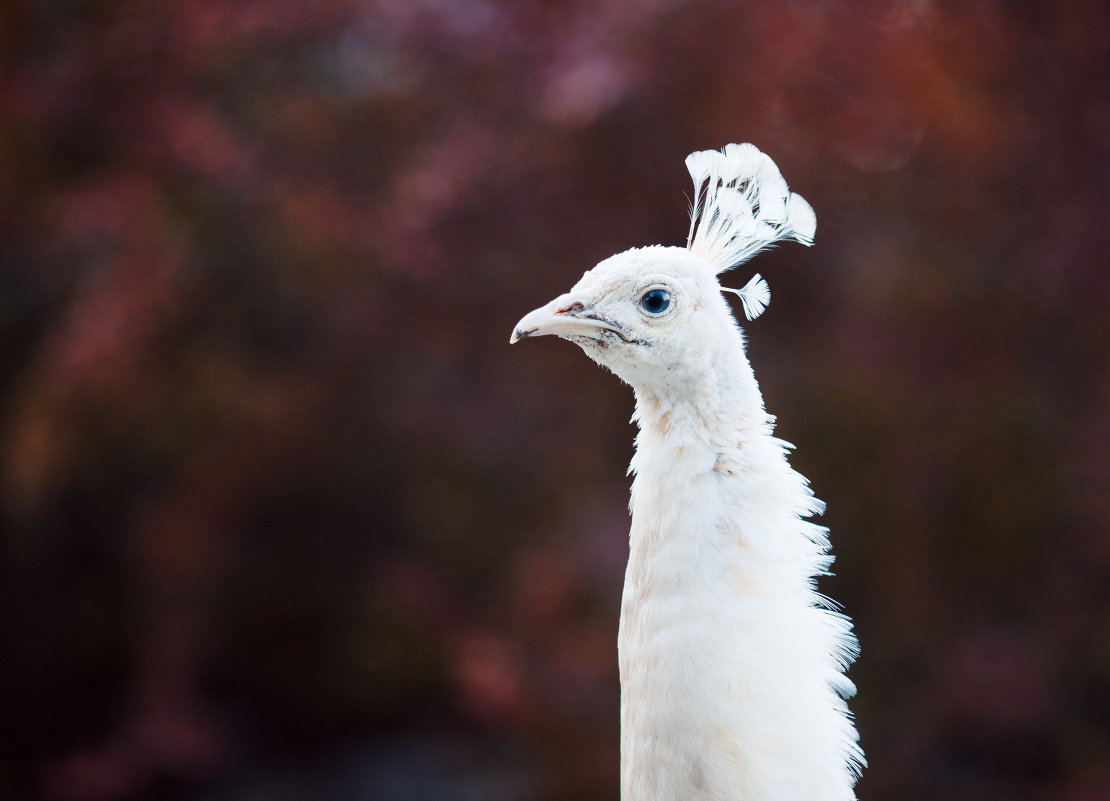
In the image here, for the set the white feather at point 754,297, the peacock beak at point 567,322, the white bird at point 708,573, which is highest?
the white feather at point 754,297

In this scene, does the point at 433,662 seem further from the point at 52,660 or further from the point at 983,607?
the point at 983,607

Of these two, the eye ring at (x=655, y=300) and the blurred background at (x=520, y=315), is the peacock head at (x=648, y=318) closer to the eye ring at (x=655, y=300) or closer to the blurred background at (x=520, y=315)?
the eye ring at (x=655, y=300)

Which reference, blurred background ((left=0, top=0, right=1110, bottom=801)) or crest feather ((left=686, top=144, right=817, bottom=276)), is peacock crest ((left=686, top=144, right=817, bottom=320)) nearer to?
crest feather ((left=686, top=144, right=817, bottom=276))

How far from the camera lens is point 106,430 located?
145 inches

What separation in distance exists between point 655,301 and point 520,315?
1698mm

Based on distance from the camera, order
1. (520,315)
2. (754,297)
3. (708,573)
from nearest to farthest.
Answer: (708,573) → (754,297) → (520,315)

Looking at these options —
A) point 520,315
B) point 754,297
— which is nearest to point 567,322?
point 754,297

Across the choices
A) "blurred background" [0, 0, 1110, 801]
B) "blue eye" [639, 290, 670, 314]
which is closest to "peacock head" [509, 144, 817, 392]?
"blue eye" [639, 290, 670, 314]

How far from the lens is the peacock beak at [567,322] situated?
1308 millimetres

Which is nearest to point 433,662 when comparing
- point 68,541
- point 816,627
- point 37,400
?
point 68,541

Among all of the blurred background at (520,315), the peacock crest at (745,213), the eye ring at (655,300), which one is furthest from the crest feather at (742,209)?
the blurred background at (520,315)

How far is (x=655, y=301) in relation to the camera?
4.29 feet

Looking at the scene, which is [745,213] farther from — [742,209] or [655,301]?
[655,301]

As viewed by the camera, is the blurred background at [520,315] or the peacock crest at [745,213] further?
the blurred background at [520,315]
